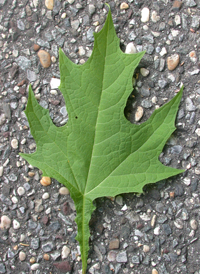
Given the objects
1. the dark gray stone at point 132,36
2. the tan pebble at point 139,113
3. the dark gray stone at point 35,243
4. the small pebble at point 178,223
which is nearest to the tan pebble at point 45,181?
the dark gray stone at point 35,243

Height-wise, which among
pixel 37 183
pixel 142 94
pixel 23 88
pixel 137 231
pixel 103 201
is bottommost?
pixel 137 231

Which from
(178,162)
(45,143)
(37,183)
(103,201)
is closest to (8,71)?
(45,143)

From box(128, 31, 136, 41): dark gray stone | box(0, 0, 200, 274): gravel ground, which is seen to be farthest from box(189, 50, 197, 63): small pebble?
box(128, 31, 136, 41): dark gray stone

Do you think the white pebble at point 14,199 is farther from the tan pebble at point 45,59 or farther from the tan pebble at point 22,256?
the tan pebble at point 45,59

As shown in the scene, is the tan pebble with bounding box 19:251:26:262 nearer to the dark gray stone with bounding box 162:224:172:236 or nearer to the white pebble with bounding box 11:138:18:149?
the white pebble with bounding box 11:138:18:149

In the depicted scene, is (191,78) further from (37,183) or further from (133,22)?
(37,183)

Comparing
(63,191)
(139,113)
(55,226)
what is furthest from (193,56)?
(55,226)
